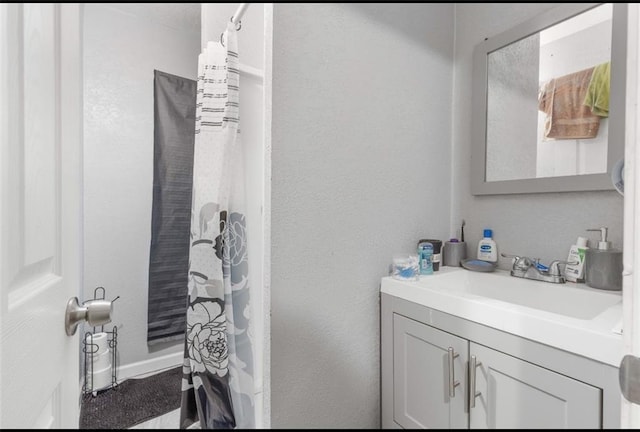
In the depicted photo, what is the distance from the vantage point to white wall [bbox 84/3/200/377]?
2.20 feet

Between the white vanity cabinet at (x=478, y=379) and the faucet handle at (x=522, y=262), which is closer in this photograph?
the white vanity cabinet at (x=478, y=379)

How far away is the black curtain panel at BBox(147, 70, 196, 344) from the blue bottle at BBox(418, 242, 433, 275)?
89 cm

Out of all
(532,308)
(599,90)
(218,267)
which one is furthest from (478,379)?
(599,90)

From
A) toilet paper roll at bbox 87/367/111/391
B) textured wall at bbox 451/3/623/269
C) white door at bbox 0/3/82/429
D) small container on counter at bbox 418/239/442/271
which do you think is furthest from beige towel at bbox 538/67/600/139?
toilet paper roll at bbox 87/367/111/391

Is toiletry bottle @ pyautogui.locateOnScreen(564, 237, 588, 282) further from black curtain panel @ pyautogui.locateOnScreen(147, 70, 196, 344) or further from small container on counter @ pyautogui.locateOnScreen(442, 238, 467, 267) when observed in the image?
black curtain panel @ pyautogui.locateOnScreen(147, 70, 196, 344)

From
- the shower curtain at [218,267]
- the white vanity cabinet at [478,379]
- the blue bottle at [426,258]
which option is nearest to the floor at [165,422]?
the shower curtain at [218,267]

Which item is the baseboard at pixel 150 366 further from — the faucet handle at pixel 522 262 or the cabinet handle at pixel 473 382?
the faucet handle at pixel 522 262

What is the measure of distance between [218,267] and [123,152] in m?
0.39

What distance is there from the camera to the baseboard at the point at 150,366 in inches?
27.7

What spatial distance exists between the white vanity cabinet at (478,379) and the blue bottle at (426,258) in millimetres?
190

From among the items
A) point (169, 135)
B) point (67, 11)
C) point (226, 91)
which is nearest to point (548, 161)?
point (226, 91)

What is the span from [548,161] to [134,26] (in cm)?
139

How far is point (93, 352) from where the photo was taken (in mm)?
647

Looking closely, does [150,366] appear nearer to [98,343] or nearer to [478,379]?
[98,343]
